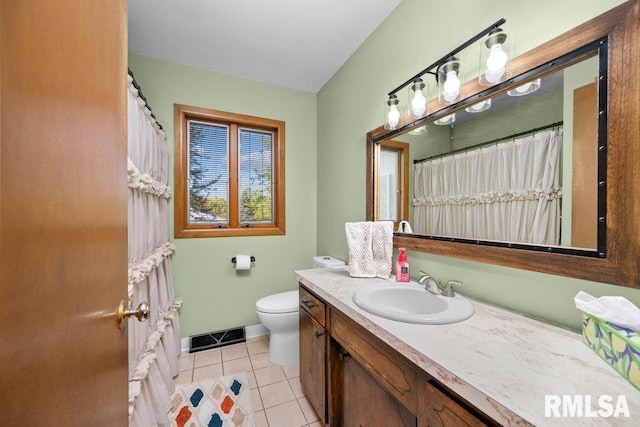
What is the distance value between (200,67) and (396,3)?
5.60 ft

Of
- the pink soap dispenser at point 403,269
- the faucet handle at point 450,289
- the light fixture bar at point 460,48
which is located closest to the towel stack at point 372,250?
the pink soap dispenser at point 403,269

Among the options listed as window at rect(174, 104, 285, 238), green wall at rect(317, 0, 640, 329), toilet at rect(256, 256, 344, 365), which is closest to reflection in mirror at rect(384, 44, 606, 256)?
green wall at rect(317, 0, 640, 329)

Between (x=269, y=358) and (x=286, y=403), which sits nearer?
(x=286, y=403)

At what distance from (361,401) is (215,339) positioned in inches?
67.9

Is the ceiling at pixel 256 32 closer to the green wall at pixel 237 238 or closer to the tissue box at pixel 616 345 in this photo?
the green wall at pixel 237 238

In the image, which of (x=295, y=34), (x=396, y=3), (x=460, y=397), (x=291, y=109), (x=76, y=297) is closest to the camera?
(x=76, y=297)

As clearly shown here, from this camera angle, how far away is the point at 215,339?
2.32 meters

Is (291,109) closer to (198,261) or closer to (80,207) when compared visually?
(198,261)

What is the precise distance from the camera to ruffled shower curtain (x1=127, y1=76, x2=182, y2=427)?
1.25 m

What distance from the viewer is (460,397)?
0.64 metres

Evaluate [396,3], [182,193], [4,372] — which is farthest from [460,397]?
[182,193]

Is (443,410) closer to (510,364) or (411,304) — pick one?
(510,364)

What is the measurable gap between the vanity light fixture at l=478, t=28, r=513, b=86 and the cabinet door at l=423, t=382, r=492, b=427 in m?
1.17

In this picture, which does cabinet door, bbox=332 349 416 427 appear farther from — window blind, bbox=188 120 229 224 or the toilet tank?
window blind, bbox=188 120 229 224
